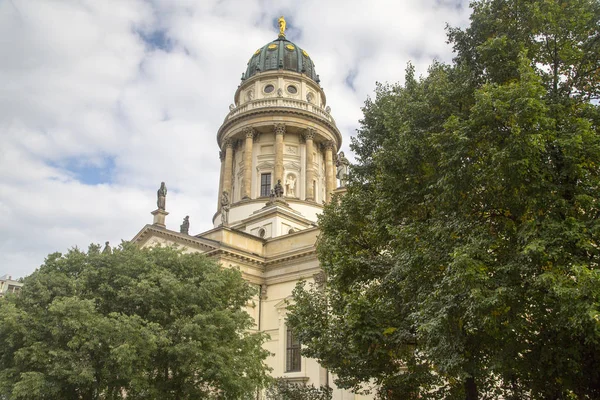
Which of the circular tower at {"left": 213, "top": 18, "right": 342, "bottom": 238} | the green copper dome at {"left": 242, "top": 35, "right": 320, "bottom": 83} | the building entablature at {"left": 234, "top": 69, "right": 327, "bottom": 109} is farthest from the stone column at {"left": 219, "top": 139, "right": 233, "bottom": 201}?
the green copper dome at {"left": 242, "top": 35, "right": 320, "bottom": 83}

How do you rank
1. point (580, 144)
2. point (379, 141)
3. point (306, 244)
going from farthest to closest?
1. point (306, 244)
2. point (379, 141)
3. point (580, 144)

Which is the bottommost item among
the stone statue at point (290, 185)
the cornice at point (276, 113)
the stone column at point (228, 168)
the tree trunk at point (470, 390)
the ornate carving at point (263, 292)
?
the tree trunk at point (470, 390)

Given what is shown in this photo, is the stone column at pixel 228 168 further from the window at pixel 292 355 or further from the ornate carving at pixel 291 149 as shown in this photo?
the window at pixel 292 355

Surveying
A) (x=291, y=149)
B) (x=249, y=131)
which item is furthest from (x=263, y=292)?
(x=249, y=131)

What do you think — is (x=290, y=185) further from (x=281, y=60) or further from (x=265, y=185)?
(x=281, y=60)

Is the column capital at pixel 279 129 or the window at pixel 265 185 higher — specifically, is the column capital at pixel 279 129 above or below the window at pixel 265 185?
above

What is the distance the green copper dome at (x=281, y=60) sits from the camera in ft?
142

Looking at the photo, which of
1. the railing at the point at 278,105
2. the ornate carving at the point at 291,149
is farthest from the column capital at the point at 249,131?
the ornate carving at the point at 291,149

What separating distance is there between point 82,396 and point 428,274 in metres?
12.7

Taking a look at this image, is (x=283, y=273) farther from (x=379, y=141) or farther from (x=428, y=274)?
(x=428, y=274)

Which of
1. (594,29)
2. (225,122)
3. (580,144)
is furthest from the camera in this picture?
(225,122)

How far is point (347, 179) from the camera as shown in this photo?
16.1 meters

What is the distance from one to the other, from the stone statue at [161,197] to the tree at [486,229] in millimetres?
19849

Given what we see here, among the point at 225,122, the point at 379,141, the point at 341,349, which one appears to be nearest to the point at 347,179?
the point at 379,141
